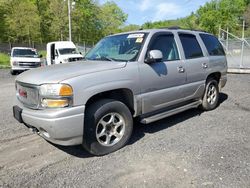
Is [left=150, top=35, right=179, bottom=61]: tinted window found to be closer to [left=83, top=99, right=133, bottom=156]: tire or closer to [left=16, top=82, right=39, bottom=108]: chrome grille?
[left=83, top=99, right=133, bottom=156]: tire

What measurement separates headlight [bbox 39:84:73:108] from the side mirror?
1.52 metres

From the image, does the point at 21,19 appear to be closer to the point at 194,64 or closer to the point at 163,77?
the point at 194,64

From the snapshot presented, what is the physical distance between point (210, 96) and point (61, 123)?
13.5ft

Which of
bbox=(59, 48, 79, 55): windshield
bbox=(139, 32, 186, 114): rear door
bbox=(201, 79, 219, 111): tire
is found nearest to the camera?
bbox=(139, 32, 186, 114): rear door

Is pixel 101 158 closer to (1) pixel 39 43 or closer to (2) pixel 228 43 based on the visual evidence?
(2) pixel 228 43

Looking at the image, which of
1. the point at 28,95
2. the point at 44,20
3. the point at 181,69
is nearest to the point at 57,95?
the point at 28,95

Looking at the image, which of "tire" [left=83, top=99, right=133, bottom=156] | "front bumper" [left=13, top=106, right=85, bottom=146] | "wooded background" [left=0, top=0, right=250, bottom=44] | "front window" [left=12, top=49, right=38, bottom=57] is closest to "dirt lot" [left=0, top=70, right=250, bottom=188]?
"tire" [left=83, top=99, right=133, bottom=156]

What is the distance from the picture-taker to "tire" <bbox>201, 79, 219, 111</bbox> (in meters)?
6.17

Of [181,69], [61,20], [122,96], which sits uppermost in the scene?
[61,20]

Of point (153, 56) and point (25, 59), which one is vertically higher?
point (153, 56)

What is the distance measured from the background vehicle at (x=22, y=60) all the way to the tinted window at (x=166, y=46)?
1395 centimetres

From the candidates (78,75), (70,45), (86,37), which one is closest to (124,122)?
(78,75)

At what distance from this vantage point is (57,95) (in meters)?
3.54

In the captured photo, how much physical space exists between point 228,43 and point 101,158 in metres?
15.0
